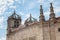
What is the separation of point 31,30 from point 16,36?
5.90 metres

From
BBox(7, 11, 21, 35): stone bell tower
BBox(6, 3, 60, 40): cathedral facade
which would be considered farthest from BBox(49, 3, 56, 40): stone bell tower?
BBox(7, 11, 21, 35): stone bell tower

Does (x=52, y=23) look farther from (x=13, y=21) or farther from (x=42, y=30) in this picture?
(x=13, y=21)

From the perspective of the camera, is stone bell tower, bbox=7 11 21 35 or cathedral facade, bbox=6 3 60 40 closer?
cathedral facade, bbox=6 3 60 40

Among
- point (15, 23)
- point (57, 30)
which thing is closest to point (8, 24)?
point (15, 23)

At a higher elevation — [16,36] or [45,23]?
[45,23]

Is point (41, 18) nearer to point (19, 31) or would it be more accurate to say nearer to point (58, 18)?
point (58, 18)

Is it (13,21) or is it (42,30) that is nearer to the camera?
(42,30)

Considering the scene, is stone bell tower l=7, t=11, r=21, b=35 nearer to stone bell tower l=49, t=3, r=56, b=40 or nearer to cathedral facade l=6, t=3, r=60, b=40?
cathedral facade l=6, t=3, r=60, b=40

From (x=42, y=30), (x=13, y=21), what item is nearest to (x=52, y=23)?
(x=42, y=30)

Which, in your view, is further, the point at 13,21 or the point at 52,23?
the point at 13,21

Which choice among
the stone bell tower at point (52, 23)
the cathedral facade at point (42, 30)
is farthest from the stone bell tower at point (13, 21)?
the stone bell tower at point (52, 23)

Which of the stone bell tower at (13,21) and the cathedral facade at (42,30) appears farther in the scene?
the stone bell tower at (13,21)

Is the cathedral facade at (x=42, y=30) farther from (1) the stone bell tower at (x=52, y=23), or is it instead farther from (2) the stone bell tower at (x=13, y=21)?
(2) the stone bell tower at (x=13, y=21)

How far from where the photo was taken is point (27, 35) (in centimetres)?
3888
